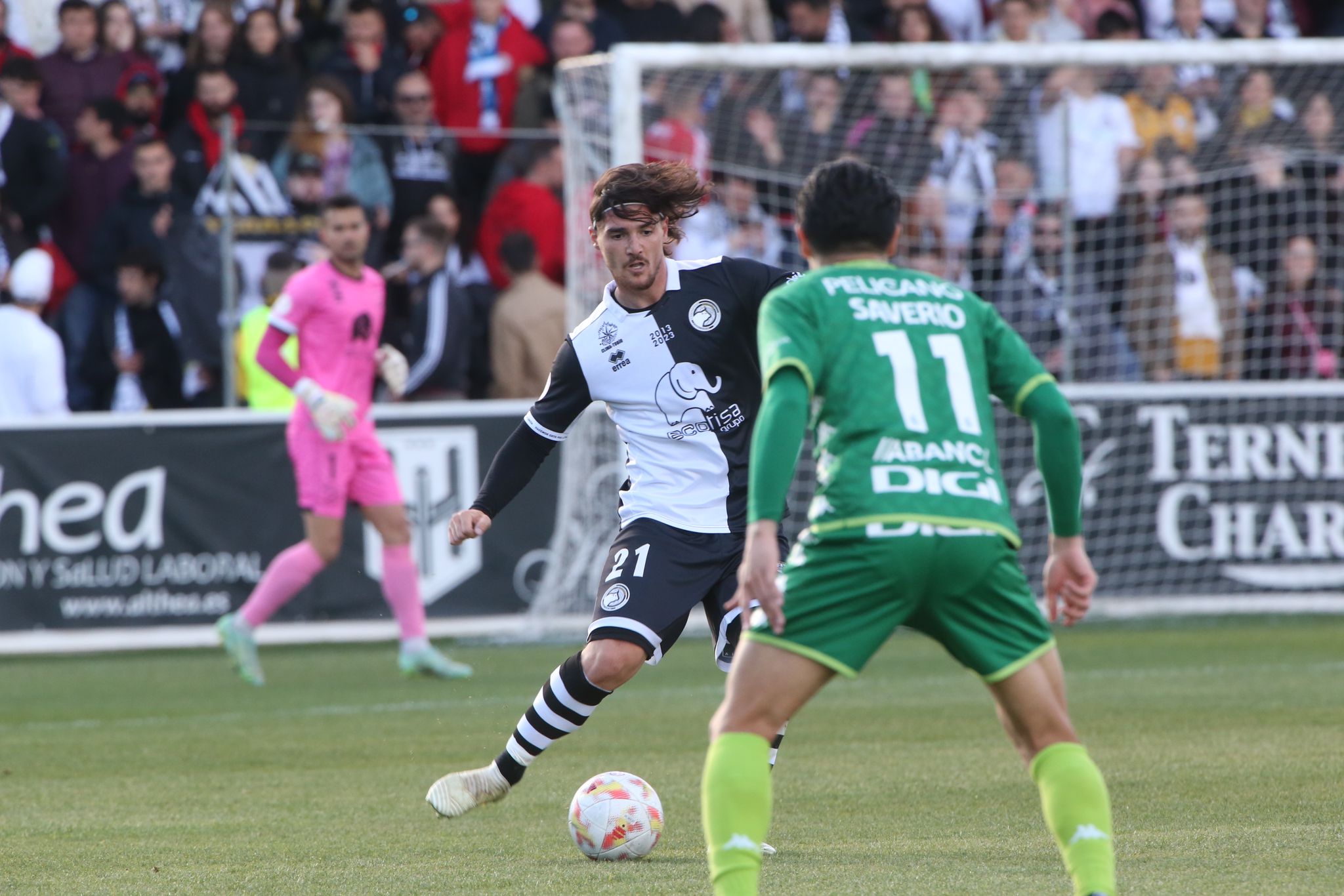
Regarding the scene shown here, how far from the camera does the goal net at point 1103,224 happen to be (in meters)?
12.9

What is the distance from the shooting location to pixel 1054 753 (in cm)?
409

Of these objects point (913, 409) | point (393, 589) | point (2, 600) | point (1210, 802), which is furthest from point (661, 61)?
point (913, 409)

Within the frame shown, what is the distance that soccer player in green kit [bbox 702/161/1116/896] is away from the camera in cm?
402

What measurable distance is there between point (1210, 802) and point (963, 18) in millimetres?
11114

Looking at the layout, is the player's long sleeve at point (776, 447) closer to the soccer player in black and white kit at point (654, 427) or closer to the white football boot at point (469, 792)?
the soccer player in black and white kit at point (654, 427)

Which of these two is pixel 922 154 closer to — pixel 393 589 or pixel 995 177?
pixel 995 177

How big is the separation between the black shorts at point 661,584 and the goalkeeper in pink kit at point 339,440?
4.68 m

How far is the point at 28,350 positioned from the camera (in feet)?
41.5

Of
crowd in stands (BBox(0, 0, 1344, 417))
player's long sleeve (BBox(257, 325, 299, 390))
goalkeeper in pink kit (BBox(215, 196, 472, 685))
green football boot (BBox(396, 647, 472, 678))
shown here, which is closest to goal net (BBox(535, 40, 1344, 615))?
crowd in stands (BBox(0, 0, 1344, 417))

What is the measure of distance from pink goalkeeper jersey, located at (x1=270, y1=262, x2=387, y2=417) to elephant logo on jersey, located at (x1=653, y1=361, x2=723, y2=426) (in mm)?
4906

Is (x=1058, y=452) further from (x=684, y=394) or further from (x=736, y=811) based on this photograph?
(x=684, y=394)

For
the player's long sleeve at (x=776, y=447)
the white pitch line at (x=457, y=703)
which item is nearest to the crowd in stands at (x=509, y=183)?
the white pitch line at (x=457, y=703)

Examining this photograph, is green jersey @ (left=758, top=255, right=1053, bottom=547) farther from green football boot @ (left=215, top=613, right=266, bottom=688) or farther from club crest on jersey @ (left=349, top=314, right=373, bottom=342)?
green football boot @ (left=215, top=613, right=266, bottom=688)

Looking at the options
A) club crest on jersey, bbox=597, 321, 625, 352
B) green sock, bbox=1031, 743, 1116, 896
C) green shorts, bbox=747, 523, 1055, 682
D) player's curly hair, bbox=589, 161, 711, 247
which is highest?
player's curly hair, bbox=589, 161, 711, 247
